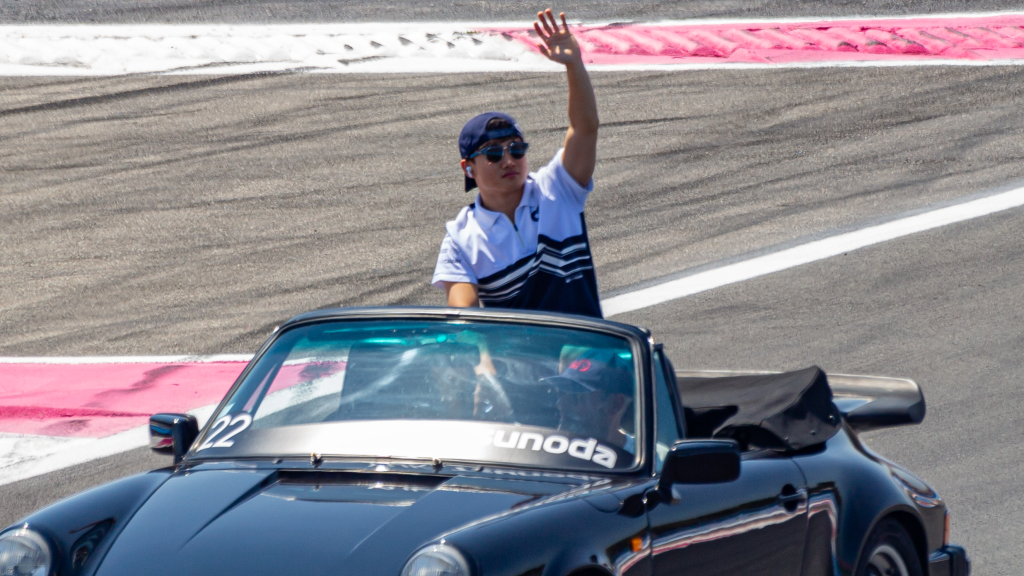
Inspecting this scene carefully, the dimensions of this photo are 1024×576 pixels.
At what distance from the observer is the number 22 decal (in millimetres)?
4016

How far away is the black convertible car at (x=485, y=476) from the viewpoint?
10.5 feet

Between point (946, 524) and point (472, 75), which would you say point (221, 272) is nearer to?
point (472, 75)

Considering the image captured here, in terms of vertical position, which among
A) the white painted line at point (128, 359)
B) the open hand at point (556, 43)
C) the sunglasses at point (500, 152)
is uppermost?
the open hand at point (556, 43)

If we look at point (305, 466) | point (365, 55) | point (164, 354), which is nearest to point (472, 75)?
point (365, 55)

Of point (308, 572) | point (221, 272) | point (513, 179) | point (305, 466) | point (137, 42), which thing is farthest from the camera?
point (137, 42)

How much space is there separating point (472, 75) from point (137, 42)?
4.95 metres

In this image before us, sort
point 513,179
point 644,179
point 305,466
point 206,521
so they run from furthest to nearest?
1. point 644,179
2. point 513,179
3. point 305,466
4. point 206,521

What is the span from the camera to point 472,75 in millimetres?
16438

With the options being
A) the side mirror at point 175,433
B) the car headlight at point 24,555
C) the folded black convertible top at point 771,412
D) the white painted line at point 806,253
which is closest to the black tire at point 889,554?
the folded black convertible top at point 771,412

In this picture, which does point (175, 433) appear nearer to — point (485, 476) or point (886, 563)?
point (485, 476)

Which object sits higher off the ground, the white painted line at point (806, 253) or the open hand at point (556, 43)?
the open hand at point (556, 43)

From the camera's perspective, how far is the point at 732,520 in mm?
3840

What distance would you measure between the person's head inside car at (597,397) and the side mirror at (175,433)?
4.10ft

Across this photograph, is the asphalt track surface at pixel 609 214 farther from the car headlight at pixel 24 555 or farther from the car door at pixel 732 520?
the car headlight at pixel 24 555
